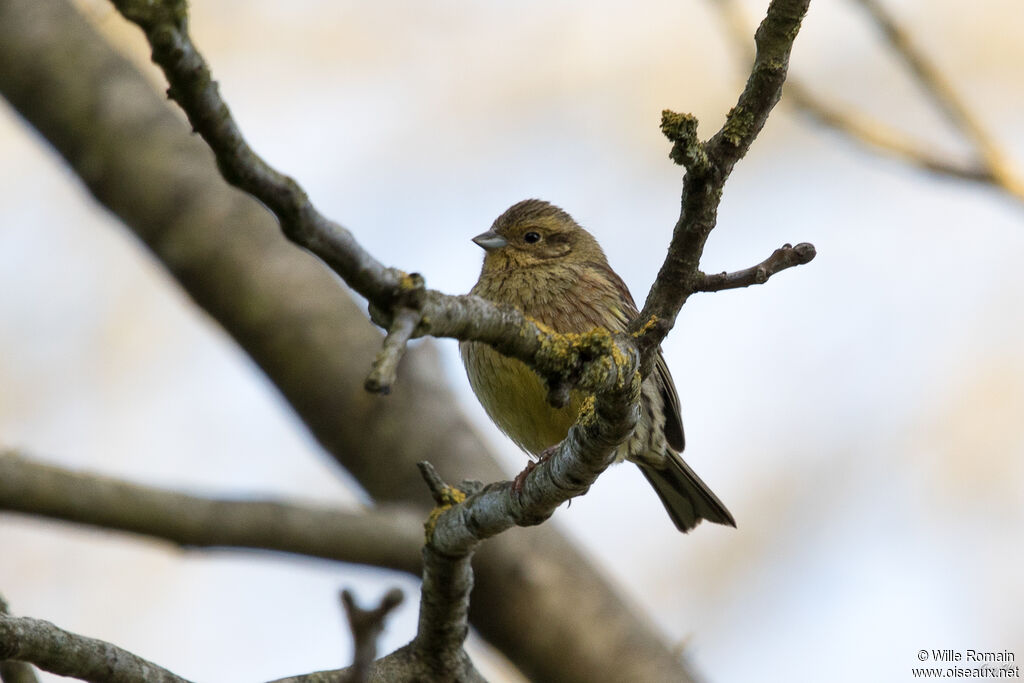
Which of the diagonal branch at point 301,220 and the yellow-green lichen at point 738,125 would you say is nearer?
the diagonal branch at point 301,220

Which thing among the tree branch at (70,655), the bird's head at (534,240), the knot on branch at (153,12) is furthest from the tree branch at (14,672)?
the bird's head at (534,240)

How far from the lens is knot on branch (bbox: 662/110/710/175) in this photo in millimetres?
2770

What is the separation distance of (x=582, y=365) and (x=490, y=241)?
3685 mm

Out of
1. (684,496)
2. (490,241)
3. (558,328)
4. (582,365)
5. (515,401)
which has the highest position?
(490,241)

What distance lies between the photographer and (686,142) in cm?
281

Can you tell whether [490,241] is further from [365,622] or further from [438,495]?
[365,622]

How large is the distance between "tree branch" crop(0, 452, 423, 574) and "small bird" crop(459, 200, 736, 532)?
0.81 m

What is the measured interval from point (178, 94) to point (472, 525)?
6.89 feet

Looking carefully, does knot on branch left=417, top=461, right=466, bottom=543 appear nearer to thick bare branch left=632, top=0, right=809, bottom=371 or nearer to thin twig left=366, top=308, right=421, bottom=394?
thick bare branch left=632, top=0, right=809, bottom=371

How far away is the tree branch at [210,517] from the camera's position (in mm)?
4891

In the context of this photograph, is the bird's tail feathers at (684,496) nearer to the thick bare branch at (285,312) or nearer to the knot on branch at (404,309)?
the thick bare branch at (285,312)

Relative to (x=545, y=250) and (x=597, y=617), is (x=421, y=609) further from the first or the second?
(x=545, y=250)

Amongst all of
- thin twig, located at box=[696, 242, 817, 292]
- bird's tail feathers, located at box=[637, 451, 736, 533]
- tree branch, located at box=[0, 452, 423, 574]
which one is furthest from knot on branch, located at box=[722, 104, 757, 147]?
bird's tail feathers, located at box=[637, 451, 736, 533]

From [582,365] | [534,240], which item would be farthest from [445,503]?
[534,240]
